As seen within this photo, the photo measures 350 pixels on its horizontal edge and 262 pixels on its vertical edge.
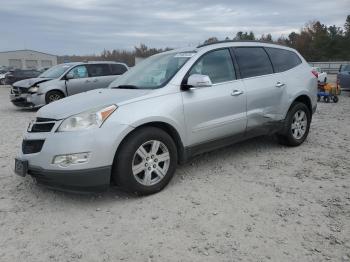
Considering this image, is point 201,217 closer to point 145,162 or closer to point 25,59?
point 145,162

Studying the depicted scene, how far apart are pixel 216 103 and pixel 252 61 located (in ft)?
3.92

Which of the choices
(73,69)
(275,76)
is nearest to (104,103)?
(275,76)

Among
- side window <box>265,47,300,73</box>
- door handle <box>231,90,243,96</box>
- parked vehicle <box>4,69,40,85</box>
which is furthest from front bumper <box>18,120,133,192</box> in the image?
parked vehicle <box>4,69,40,85</box>

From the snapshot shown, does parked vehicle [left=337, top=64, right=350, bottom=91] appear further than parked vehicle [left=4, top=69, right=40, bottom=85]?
No

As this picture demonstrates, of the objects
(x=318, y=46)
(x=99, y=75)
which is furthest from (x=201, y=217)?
(x=318, y=46)

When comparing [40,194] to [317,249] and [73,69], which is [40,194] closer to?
[317,249]

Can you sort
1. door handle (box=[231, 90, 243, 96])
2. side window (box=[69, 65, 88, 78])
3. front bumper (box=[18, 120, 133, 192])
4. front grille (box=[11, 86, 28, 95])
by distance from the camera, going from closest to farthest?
front bumper (box=[18, 120, 133, 192]), door handle (box=[231, 90, 243, 96]), front grille (box=[11, 86, 28, 95]), side window (box=[69, 65, 88, 78])

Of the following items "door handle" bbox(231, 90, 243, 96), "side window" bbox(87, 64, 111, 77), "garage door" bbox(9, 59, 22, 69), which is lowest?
"door handle" bbox(231, 90, 243, 96)

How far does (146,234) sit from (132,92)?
72.3 inches

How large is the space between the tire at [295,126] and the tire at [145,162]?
98.7 inches

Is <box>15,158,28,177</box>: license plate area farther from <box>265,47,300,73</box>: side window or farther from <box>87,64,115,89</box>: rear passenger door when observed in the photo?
<box>87,64,115,89</box>: rear passenger door

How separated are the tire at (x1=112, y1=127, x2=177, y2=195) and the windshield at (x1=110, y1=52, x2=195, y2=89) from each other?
74cm

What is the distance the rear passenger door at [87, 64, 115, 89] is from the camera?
13.3m

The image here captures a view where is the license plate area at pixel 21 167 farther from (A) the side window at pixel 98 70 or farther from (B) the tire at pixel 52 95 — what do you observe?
(A) the side window at pixel 98 70
